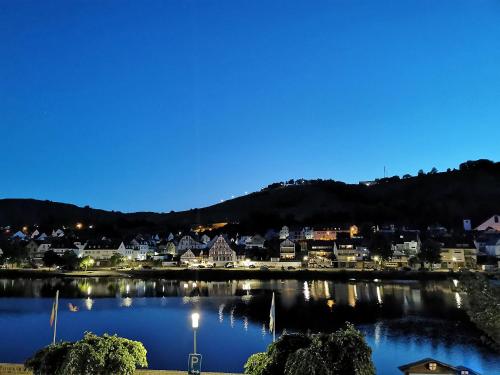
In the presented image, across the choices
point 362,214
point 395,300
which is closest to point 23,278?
point 395,300

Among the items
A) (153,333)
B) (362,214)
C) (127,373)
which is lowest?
(153,333)

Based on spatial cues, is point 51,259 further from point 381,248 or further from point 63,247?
point 381,248

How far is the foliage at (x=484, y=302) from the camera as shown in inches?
427

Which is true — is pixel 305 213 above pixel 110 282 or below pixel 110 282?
above

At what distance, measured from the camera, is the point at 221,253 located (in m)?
87.9

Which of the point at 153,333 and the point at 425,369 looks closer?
the point at 425,369

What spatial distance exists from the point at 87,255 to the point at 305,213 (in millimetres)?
101022

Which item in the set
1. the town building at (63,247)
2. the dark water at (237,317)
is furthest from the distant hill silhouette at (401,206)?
the dark water at (237,317)

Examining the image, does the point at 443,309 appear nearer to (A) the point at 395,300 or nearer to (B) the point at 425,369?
(A) the point at 395,300

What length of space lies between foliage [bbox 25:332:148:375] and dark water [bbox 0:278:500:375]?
48.3 feet

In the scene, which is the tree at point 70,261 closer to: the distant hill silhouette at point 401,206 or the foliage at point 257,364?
the distant hill silhouette at point 401,206

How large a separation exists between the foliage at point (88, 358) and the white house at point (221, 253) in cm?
7629

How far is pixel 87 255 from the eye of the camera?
286 feet

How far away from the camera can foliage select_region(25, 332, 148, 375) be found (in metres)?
10.5
